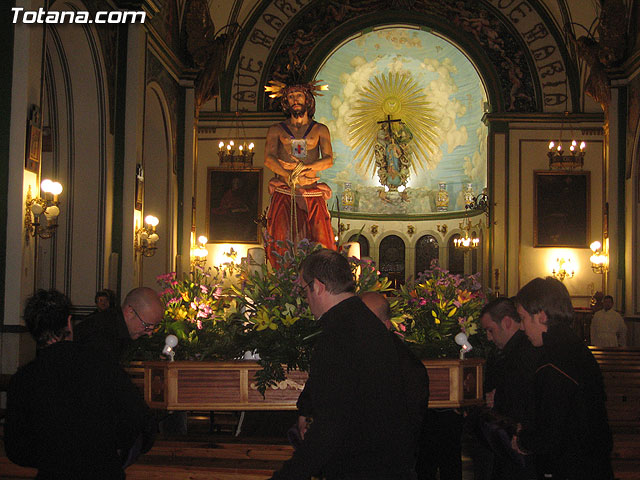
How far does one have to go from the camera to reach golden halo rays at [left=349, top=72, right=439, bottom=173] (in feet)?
90.9

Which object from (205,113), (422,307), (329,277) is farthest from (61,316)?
(205,113)

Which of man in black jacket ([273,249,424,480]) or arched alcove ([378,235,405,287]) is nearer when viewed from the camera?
man in black jacket ([273,249,424,480])

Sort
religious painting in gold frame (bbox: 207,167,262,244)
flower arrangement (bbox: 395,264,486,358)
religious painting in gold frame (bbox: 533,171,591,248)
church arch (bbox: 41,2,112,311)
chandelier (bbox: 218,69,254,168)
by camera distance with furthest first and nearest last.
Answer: religious painting in gold frame (bbox: 533,171,591,248), religious painting in gold frame (bbox: 207,167,262,244), chandelier (bbox: 218,69,254,168), church arch (bbox: 41,2,112,311), flower arrangement (bbox: 395,264,486,358)

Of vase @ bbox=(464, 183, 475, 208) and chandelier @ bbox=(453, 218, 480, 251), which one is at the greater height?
vase @ bbox=(464, 183, 475, 208)

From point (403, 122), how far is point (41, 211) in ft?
67.6

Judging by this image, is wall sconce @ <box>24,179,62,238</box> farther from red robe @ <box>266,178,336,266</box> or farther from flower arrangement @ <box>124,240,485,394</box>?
flower arrangement @ <box>124,240,485,394</box>

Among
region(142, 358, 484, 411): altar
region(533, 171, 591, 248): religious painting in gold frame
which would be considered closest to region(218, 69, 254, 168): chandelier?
region(533, 171, 591, 248): religious painting in gold frame

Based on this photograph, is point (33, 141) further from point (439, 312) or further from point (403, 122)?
point (403, 122)

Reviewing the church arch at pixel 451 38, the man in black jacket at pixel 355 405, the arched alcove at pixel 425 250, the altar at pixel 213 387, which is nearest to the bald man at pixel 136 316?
the altar at pixel 213 387

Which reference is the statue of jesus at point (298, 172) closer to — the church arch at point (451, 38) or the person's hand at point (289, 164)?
the person's hand at point (289, 164)

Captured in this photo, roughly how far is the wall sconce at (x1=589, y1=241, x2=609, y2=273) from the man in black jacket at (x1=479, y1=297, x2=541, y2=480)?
14.5 meters

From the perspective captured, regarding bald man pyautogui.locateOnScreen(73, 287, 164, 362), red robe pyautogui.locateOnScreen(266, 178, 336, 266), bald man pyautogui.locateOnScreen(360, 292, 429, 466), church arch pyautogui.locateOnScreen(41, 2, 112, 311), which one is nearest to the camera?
bald man pyautogui.locateOnScreen(360, 292, 429, 466)

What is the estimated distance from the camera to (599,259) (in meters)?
18.7

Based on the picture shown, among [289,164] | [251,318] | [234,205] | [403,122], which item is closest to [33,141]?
[289,164]
